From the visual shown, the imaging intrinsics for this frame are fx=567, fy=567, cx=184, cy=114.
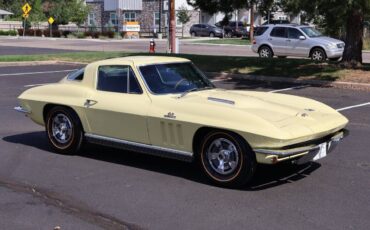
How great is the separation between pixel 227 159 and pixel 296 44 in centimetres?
1959

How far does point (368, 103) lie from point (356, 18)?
5024mm

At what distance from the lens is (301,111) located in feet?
21.1

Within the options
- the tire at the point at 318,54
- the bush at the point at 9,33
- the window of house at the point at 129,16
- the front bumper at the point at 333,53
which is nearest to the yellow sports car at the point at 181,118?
the front bumper at the point at 333,53

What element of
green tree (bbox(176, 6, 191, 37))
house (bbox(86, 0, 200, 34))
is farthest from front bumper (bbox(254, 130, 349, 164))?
house (bbox(86, 0, 200, 34))

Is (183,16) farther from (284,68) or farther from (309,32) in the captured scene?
(284,68)

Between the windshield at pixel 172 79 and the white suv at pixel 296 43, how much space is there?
57.1 ft

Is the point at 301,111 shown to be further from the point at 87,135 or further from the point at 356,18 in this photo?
the point at 356,18

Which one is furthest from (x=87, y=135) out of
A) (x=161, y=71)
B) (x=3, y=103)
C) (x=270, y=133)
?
(x=3, y=103)

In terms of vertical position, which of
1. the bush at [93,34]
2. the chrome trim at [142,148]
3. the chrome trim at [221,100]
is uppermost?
the bush at [93,34]

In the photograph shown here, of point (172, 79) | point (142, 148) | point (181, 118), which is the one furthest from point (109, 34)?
point (181, 118)

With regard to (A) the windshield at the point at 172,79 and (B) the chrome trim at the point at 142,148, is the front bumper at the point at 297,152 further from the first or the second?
(A) the windshield at the point at 172,79

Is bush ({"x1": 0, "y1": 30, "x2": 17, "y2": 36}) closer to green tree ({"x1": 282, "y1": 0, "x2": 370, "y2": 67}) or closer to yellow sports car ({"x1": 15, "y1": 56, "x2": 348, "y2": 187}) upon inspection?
green tree ({"x1": 282, "y1": 0, "x2": 370, "y2": 67})

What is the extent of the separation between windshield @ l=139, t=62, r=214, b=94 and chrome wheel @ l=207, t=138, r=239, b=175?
1030mm

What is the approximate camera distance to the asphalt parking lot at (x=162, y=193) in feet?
16.9
